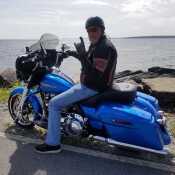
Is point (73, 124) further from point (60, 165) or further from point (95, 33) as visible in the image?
point (95, 33)

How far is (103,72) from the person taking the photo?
5.61 m

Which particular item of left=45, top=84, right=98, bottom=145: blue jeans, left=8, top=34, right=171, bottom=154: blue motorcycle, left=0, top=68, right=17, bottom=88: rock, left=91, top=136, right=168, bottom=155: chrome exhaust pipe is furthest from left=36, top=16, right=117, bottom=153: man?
left=0, top=68, right=17, bottom=88: rock

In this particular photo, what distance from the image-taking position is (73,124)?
5957 millimetres

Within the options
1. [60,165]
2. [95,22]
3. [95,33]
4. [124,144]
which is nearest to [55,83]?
[95,33]

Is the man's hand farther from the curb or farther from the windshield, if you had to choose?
the curb

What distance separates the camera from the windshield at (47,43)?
6.52m

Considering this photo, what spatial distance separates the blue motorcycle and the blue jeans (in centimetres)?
13

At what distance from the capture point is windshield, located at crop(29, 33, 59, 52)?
6516mm

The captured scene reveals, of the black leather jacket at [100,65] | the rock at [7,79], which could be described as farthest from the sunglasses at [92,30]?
the rock at [7,79]

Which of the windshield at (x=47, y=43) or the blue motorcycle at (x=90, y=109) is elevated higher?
the windshield at (x=47, y=43)

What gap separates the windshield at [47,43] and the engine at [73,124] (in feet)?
4.05

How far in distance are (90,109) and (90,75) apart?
1.70ft

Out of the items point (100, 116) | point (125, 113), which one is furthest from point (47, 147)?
point (125, 113)

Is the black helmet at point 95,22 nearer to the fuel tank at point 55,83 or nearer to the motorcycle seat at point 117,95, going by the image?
the motorcycle seat at point 117,95
